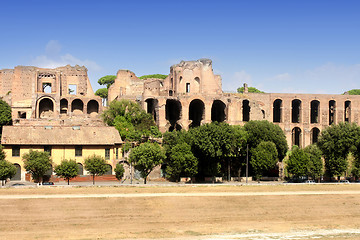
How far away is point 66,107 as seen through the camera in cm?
7050

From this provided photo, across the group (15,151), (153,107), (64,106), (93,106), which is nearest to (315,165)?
(153,107)

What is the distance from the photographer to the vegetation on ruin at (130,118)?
58.7 meters

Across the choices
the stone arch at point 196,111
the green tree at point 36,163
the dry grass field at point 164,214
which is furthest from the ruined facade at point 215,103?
the dry grass field at point 164,214

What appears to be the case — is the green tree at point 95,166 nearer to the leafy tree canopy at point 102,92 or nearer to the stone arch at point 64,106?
the stone arch at point 64,106

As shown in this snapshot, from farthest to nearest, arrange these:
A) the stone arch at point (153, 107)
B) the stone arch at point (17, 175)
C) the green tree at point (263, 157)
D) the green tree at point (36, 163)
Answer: the stone arch at point (153, 107) → the green tree at point (263, 157) → the stone arch at point (17, 175) → the green tree at point (36, 163)

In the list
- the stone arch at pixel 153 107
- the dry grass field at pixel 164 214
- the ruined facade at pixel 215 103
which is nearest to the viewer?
the dry grass field at pixel 164 214

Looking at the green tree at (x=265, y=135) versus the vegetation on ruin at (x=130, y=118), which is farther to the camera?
the vegetation on ruin at (x=130, y=118)

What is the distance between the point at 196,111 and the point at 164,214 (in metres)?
43.2

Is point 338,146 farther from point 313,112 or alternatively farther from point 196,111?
point 313,112

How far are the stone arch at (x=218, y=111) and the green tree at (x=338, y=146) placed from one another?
1916 cm

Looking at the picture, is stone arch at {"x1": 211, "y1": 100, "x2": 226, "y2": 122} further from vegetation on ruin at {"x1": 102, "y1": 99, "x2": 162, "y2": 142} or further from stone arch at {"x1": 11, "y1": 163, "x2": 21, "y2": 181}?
stone arch at {"x1": 11, "y1": 163, "x2": 21, "y2": 181}

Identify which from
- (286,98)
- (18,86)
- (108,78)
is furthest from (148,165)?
(108,78)

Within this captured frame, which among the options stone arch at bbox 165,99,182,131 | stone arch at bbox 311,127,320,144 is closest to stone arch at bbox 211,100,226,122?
stone arch at bbox 165,99,182,131

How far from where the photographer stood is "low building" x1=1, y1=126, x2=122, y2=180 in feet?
157
